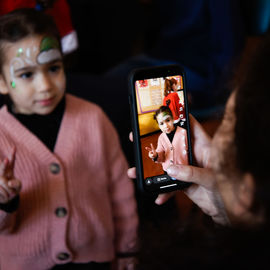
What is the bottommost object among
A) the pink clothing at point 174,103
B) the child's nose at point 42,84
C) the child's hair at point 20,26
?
the pink clothing at point 174,103

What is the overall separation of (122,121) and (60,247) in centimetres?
45

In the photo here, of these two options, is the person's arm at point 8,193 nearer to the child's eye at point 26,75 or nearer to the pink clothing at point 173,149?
the child's eye at point 26,75

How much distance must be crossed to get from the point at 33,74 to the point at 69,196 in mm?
281

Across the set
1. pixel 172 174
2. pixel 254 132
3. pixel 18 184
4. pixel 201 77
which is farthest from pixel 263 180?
pixel 201 77

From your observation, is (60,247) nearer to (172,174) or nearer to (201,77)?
(172,174)

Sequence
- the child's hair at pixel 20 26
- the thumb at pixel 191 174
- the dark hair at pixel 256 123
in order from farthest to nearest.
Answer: the child's hair at pixel 20 26
the thumb at pixel 191 174
the dark hair at pixel 256 123

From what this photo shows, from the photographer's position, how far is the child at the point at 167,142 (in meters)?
0.59

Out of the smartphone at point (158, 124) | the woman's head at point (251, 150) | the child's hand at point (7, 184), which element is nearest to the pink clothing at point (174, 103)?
the smartphone at point (158, 124)

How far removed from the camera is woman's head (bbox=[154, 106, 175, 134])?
60cm

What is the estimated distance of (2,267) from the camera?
734mm

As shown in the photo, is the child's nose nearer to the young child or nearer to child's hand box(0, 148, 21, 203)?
the young child

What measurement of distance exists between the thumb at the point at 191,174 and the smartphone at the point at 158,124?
0.04 meters

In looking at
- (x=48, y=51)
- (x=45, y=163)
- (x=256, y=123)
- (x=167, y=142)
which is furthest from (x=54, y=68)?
(x=256, y=123)

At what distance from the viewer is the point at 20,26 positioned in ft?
2.23
